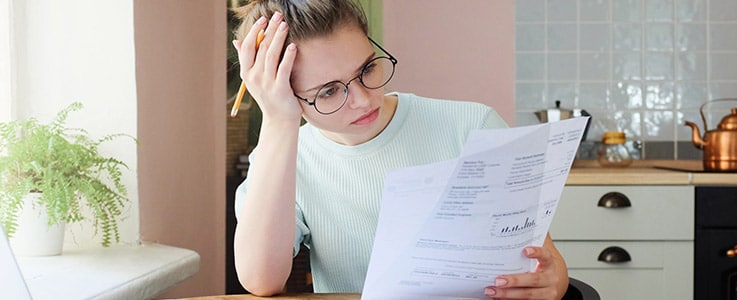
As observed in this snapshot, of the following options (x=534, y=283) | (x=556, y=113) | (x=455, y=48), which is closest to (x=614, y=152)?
(x=556, y=113)

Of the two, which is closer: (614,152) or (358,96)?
(358,96)

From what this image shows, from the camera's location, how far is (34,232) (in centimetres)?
209

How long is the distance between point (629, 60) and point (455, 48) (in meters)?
0.73

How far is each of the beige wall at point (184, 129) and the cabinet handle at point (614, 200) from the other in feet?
4.46

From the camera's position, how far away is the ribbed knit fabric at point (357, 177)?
1662 mm

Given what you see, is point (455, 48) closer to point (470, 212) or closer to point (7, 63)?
point (7, 63)

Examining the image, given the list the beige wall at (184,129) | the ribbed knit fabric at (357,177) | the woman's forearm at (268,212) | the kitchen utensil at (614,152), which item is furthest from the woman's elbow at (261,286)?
the kitchen utensil at (614,152)

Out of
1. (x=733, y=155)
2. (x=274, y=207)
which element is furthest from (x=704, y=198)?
(x=274, y=207)

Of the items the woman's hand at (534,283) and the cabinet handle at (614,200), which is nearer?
the woman's hand at (534,283)

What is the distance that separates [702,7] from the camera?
12.8ft

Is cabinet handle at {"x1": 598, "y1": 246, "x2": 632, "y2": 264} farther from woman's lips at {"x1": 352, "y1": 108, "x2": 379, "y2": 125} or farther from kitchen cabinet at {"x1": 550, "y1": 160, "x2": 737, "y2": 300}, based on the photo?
woman's lips at {"x1": 352, "y1": 108, "x2": 379, "y2": 125}

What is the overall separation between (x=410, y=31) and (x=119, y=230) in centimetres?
194

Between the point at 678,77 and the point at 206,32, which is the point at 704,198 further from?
the point at 206,32

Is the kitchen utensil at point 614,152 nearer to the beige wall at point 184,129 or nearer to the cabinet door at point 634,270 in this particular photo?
the cabinet door at point 634,270
